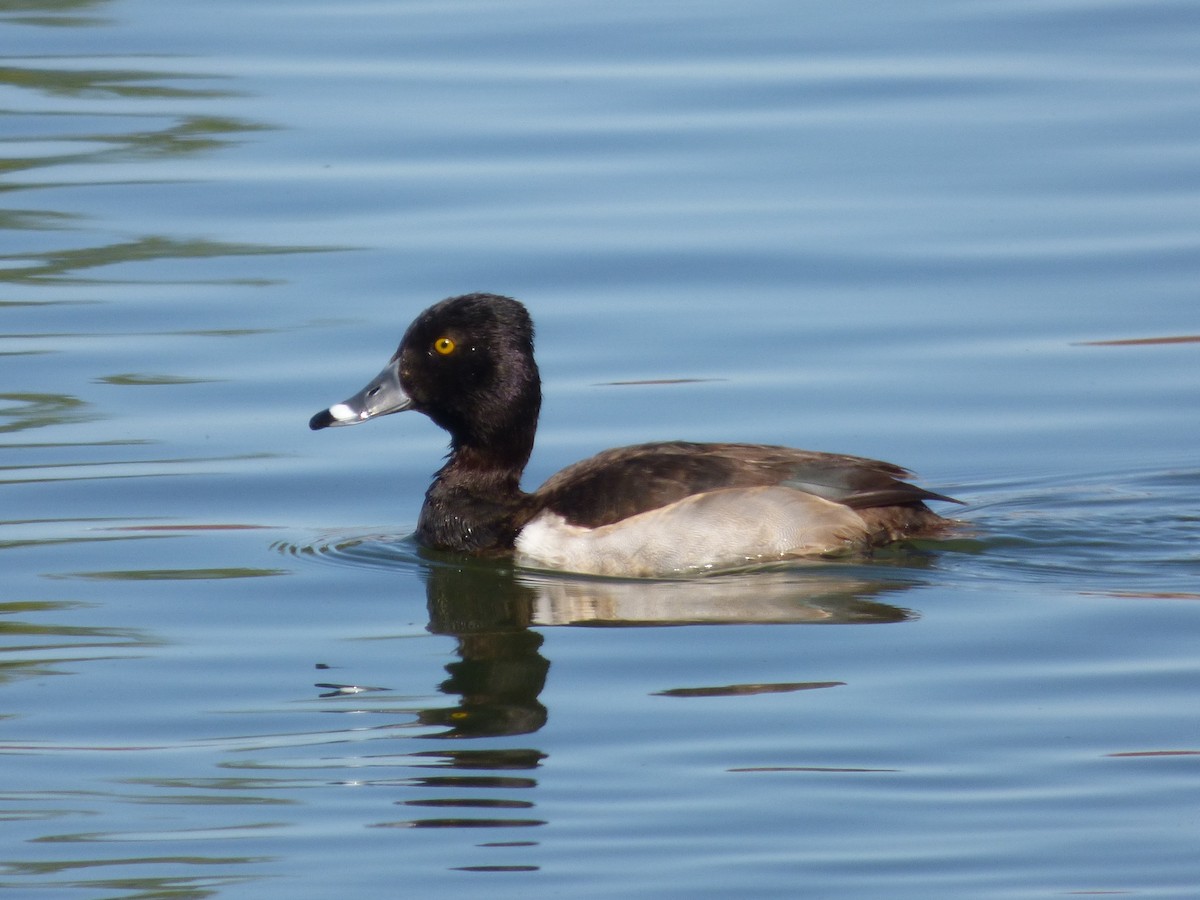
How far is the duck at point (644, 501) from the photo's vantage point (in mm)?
8914

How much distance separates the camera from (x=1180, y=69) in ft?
49.9

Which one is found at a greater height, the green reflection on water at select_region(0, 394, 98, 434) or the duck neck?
the green reflection on water at select_region(0, 394, 98, 434)

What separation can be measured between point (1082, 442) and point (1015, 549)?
1.25m

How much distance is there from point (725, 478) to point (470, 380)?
129 cm

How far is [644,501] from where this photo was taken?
8.96 m

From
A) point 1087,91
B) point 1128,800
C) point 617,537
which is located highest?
point 1087,91

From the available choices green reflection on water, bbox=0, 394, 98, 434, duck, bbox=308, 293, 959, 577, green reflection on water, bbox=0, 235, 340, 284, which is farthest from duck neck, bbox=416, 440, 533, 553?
green reflection on water, bbox=0, 235, 340, 284

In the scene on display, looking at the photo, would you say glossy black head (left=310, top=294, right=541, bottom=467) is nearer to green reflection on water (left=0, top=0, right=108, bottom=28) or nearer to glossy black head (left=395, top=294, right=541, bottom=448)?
glossy black head (left=395, top=294, right=541, bottom=448)

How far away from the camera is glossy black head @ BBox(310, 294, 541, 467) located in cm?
948

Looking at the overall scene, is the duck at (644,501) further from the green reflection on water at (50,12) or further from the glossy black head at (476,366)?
the green reflection on water at (50,12)

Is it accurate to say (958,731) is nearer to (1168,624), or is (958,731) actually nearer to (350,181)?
(1168,624)

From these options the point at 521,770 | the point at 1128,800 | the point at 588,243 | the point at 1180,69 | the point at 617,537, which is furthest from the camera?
the point at 1180,69

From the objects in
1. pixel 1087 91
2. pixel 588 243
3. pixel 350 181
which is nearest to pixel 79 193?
pixel 350 181

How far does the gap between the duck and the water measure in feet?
0.67
